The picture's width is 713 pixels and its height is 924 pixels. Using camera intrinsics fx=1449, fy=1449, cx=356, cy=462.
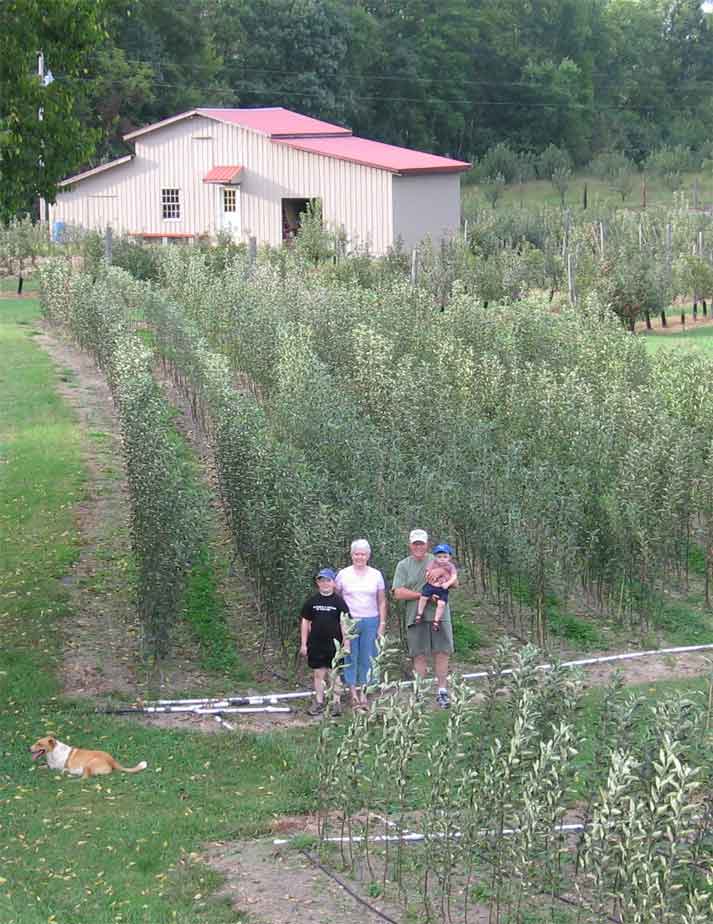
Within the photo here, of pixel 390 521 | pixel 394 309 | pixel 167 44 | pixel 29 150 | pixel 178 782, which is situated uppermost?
pixel 167 44

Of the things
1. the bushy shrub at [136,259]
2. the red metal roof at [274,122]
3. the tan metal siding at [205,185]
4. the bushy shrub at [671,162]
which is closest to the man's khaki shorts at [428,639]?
the bushy shrub at [136,259]

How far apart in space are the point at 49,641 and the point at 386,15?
76.9m

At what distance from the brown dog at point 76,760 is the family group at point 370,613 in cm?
187

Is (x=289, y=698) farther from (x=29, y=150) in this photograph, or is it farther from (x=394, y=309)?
(x=394, y=309)

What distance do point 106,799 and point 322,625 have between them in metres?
2.46

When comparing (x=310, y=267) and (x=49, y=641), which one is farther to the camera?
(x=310, y=267)

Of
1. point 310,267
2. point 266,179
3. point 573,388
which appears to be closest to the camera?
point 573,388

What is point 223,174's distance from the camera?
4984 centimetres

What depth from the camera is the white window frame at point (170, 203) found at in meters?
51.4

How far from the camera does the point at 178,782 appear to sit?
10.6 metres

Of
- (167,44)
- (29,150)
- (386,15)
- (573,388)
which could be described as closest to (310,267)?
(573,388)

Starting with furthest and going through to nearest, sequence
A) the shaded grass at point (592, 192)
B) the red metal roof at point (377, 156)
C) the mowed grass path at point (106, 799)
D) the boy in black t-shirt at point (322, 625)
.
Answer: the shaded grass at point (592, 192)
the red metal roof at point (377, 156)
the boy in black t-shirt at point (322, 625)
the mowed grass path at point (106, 799)

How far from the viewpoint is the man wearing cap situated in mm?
12352

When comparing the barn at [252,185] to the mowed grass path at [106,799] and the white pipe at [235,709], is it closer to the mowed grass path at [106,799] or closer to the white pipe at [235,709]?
the mowed grass path at [106,799]
